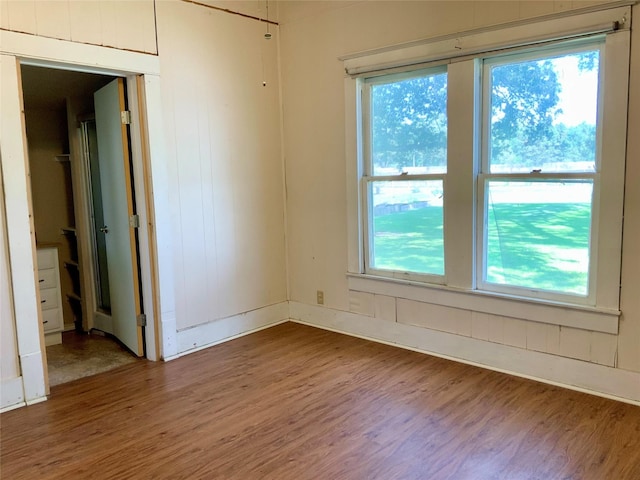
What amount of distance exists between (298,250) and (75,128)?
2305 mm

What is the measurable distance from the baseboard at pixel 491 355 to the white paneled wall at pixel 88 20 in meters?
2.59

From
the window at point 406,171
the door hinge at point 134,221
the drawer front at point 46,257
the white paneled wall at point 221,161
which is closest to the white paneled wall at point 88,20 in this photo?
the white paneled wall at point 221,161

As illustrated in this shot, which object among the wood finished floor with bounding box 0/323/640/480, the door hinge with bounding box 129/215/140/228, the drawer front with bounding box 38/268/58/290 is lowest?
the wood finished floor with bounding box 0/323/640/480

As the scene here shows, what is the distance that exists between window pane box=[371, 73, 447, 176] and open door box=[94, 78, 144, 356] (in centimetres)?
189

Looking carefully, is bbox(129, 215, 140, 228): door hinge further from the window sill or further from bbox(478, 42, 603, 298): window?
bbox(478, 42, 603, 298): window

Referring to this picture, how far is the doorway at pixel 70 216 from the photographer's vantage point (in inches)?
159

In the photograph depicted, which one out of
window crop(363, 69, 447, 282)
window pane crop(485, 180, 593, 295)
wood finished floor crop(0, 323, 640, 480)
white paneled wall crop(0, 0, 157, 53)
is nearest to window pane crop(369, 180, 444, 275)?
window crop(363, 69, 447, 282)

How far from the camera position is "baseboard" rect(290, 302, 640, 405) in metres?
2.89

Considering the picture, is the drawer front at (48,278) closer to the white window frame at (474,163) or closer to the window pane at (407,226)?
the white window frame at (474,163)

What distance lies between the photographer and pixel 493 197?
3.30 meters

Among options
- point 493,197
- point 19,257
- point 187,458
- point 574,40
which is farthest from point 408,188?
point 19,257

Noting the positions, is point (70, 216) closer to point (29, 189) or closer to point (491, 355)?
point (29, 189)

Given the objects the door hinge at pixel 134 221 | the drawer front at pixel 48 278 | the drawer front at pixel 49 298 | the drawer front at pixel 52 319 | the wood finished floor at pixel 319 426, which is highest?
the door hinge at pixel 134 221

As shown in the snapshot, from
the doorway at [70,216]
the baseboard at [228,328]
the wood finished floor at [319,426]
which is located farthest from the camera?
the doorway at [70,216]
